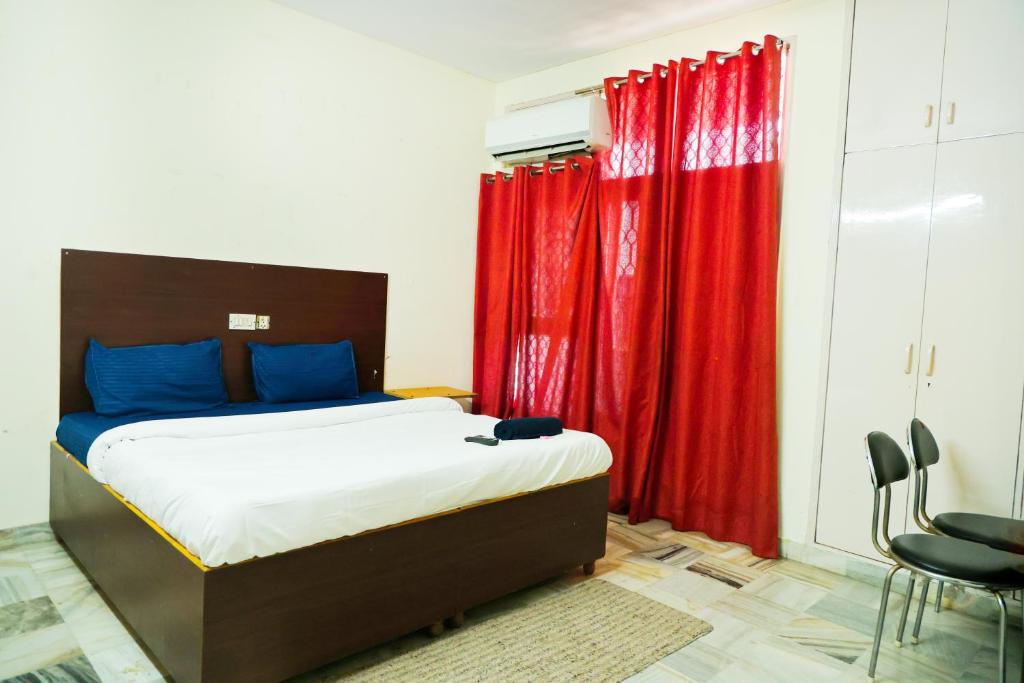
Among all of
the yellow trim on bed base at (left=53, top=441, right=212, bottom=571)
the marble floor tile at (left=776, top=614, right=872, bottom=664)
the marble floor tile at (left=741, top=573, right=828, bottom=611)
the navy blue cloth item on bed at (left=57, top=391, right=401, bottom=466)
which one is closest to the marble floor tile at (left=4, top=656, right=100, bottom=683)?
the yellow trim on bed base at (left=53, top=441, right=212, bottom=571)

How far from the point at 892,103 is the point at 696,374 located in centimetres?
152

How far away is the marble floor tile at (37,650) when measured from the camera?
6.35 feet

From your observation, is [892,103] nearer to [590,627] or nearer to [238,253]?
[590,627]

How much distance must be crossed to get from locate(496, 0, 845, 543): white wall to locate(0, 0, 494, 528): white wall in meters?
2.13

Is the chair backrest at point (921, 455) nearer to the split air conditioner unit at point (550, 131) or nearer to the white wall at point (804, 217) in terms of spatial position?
the white wall at point (804, 217)

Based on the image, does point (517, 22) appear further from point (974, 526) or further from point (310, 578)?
point (974, 526)

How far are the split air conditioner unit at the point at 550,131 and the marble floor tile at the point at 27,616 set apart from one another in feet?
11.0

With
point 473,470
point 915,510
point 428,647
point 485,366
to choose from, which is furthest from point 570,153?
point 428,647

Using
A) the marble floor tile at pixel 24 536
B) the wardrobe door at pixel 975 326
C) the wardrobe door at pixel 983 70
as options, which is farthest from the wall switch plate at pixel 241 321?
the wardrobe door at pixel 983 70

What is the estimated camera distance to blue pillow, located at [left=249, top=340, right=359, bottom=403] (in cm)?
333

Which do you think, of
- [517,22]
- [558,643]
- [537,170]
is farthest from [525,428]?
[517,22]

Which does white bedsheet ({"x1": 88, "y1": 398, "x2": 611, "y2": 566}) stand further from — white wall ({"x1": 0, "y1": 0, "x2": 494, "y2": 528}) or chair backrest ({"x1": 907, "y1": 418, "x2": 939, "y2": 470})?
chair backrest ({"x1": 907, "y1": 418, "x2": 939, "y2": 470})

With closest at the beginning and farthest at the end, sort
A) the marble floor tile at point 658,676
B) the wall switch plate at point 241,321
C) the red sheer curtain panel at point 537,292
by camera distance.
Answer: the marble floor tile at point 658,676 → the wall switch plate at point 241,321 → the red sheer curtain panel at point 537,292

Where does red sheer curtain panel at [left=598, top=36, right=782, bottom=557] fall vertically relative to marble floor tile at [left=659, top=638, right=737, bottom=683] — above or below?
above
